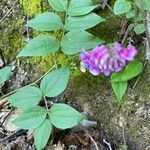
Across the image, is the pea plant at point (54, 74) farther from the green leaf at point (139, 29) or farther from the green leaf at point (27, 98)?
the green leaf at point (139, 29)

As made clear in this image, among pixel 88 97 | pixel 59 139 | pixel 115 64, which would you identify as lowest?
pixel 59 139

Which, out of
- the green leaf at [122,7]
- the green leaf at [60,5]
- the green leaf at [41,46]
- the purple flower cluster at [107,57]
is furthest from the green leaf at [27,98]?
the green leaf at [122,7]

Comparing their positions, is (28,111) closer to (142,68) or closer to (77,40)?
(77,40)

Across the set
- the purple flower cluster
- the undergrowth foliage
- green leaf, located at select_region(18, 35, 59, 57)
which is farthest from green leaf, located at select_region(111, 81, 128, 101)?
green leaf, located at select_region(18, 35, 59, 57)

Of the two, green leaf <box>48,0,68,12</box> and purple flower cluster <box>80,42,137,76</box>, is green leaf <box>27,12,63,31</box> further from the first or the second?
purple flower cluster <box>80,42,137,76</box>

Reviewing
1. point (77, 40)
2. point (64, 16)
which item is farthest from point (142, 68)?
point (64, 16)
